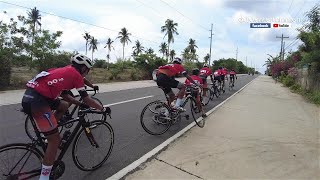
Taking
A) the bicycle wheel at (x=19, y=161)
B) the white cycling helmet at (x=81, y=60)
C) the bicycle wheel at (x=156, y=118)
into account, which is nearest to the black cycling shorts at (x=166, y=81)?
the bicycle wheel at (x=156, y=118)

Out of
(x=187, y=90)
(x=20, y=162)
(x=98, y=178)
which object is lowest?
(x=98, y=178)

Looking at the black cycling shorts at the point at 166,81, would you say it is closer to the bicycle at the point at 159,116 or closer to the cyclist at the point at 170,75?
the cyclist at the point at 170,75

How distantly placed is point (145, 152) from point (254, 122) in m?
5.27

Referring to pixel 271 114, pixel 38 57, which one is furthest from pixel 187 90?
pixel 38 57

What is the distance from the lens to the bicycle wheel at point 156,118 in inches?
348

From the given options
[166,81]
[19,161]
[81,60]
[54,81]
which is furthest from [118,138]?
[54,81]

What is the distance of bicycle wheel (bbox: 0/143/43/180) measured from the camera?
4559 millimetres

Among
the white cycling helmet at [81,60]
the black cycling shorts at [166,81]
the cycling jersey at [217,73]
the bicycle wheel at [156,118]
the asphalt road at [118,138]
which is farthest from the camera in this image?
the cycling jersey at [217,73]

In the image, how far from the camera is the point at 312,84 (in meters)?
24.8

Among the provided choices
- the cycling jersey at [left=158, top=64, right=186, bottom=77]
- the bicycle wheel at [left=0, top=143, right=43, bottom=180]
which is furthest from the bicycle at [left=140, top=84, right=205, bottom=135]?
the bicycle wheel at [left=0, top=143, right=43, bottom=180]

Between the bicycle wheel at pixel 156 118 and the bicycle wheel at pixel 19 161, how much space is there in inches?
165

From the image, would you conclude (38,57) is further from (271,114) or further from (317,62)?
(317,62)

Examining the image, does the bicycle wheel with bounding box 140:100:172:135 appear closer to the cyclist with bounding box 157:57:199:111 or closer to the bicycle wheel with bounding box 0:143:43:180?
the cyclist with bounding box 157:57:199:111

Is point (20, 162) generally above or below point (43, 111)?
below
